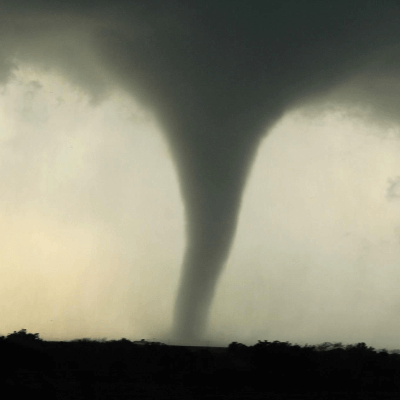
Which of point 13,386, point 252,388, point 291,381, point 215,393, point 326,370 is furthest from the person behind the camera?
point 326,370

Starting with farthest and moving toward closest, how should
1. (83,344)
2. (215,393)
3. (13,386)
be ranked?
(83,344) → (215,393) → (13,386)

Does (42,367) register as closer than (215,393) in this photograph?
No

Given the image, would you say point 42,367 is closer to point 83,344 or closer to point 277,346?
point 83,344

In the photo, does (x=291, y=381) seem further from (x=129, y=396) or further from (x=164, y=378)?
(x=129, y=396)

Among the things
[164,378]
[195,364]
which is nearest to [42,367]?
[164,378]

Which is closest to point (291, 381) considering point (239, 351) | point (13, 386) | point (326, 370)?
point (326, 370)

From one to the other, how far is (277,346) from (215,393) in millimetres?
12159

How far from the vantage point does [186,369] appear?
30.5 m

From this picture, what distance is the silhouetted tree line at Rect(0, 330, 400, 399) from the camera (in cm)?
Result: 2622

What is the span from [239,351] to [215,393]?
11.8 metres

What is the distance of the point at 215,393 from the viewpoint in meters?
25.9

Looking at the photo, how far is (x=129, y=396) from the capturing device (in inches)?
938

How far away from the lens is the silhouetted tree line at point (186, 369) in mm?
26219

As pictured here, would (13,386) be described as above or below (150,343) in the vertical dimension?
below
